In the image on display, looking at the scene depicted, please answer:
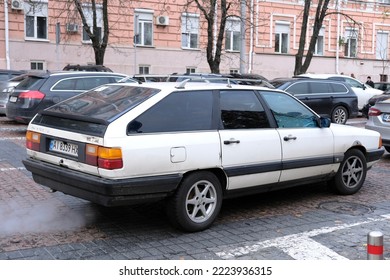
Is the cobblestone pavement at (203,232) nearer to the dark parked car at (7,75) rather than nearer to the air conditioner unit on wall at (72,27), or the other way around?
the dark parked car at (7,75)

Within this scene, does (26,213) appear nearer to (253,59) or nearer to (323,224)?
(323,224)

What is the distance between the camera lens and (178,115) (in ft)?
18.6

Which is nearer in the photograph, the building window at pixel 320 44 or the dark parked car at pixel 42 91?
the dark parked car at pixel 42 91

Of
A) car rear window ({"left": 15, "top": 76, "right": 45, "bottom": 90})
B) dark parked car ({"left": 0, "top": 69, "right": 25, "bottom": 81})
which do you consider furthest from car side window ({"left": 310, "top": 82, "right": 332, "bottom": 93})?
dark parked car ({"left": 0, "top": 69, "right": 25, "bottom": 81})

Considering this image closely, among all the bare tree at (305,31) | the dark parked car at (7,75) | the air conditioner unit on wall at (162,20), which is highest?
the air conditioner unit on wall at (162,20)

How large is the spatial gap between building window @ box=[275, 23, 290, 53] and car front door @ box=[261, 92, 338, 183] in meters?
27.5

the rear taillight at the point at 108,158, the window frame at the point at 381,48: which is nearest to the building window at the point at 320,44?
the window frame at the point at 381,48

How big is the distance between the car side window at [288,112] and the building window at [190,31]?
24160 millimetres

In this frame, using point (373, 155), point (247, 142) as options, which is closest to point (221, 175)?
point (247, 142)

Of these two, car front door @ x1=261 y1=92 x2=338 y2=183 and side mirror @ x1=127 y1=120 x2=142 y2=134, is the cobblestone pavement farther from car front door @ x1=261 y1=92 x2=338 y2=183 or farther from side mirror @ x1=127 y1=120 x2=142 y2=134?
side mirror @ x1=127 y1=120 x2=142 y2=134

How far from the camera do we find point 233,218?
6285mm

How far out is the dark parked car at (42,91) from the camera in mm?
12766

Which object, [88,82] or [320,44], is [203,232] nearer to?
[88,82]

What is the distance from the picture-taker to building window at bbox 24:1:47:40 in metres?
26.4
